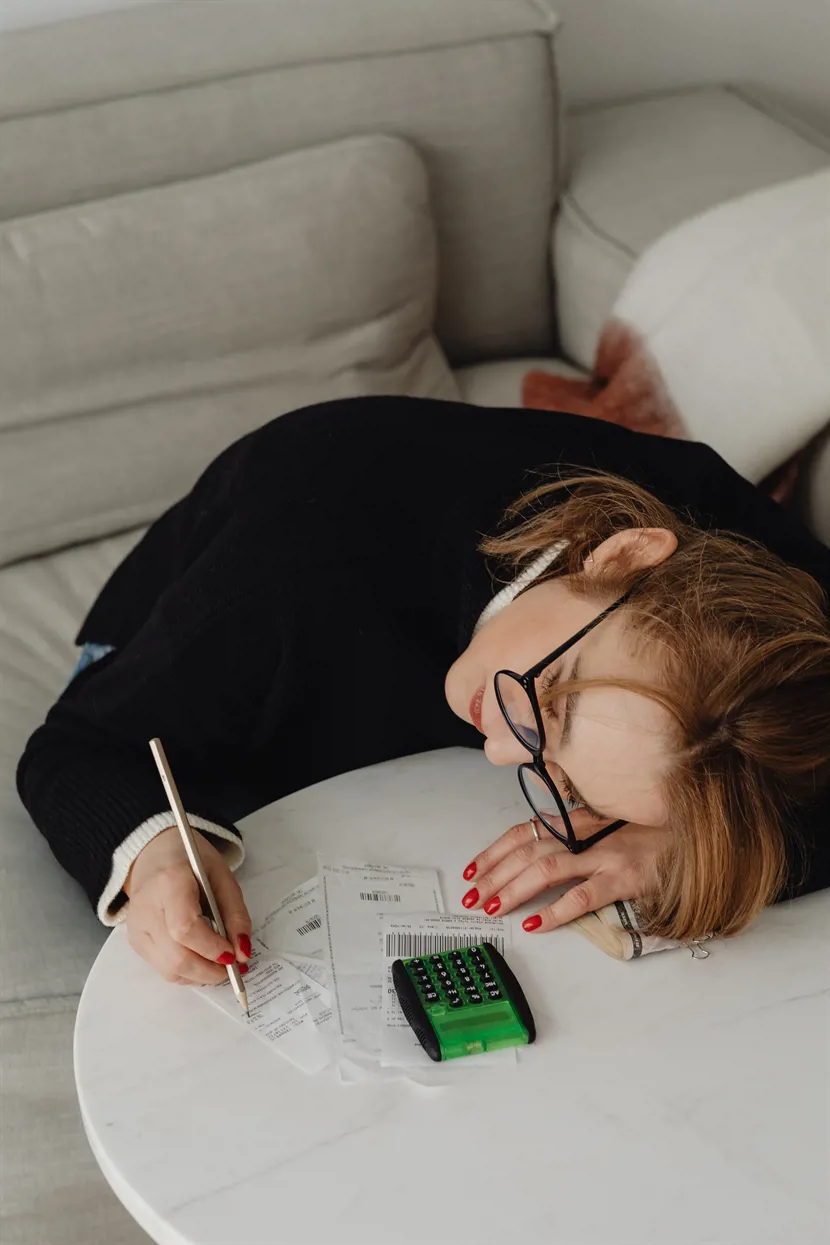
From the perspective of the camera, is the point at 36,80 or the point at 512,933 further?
the point at 36,80

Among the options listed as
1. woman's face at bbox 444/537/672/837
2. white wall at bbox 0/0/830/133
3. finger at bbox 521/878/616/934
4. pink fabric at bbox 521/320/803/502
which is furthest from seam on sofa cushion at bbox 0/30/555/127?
finger at bbox 521/878/616/934

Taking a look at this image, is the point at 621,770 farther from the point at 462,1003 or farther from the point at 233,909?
the point at 233,909

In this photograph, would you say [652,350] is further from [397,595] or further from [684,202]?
[397,595]

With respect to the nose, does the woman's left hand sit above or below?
below

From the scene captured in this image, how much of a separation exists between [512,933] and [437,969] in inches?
3.4

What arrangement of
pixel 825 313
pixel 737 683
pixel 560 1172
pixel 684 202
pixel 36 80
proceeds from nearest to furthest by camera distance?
pixel 560 1172
pixel 737 683
pixel 825 313
pixel 36 80
pixel 684 202

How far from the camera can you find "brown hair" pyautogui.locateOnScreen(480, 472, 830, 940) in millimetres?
894

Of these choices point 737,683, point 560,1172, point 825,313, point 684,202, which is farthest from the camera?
point 684,202

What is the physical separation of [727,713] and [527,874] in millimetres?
223

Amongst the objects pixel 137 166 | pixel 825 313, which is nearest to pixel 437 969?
pixel 825 313

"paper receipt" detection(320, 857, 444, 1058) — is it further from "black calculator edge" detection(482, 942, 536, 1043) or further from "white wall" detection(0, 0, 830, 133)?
"white wall" detection(0, 0, 830, 133)

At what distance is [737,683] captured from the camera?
89cm

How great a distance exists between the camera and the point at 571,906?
38.6 inches

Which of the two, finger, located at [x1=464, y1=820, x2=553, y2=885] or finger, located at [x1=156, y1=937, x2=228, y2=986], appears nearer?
finger, located at [x1=156, y1=937, x2=228, y2=986]
